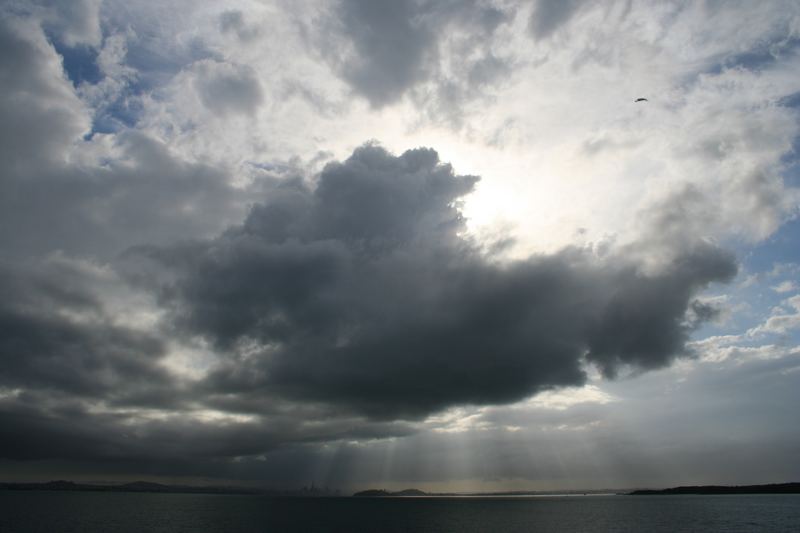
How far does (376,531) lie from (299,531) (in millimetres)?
30733

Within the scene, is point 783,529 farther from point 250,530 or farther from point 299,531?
point 250,530

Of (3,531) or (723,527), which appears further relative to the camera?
(723,527)

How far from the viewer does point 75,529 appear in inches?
7534

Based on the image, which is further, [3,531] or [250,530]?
[250,530]

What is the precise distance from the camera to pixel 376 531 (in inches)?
7805

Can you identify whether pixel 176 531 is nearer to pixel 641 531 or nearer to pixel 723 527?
pixel 641 531

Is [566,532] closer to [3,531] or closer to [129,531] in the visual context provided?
[129,531]

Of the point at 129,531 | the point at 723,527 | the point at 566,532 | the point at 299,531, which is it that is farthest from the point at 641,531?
the point at 129,531

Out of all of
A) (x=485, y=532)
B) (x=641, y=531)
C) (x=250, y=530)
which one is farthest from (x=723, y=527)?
(x=250, y=530)

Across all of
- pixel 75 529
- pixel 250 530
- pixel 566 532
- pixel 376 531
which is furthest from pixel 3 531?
pixel 566 532

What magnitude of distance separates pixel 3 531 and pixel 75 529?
74.8ft

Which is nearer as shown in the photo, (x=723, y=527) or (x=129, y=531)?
(x=129, y=531)

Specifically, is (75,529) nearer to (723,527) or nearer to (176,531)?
(176,531)

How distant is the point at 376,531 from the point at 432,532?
74.4ft
